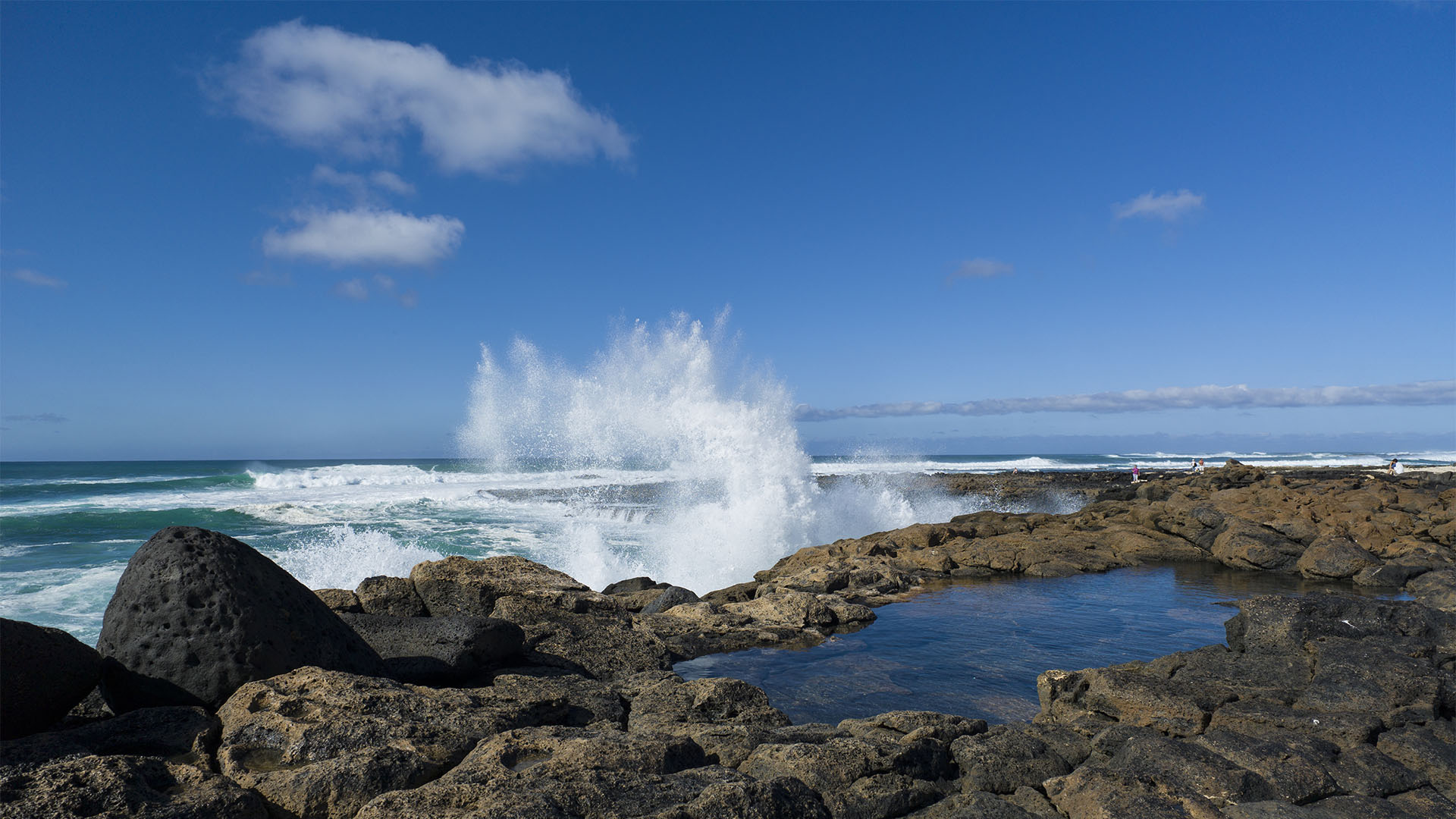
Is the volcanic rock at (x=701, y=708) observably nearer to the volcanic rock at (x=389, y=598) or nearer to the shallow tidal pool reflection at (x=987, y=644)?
the shallow tidal pool reflection at (x=987, y=644)

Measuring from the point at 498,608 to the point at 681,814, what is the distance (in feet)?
19.1

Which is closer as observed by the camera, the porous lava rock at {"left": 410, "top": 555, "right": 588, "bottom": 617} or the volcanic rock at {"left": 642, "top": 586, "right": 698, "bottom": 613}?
the porous lava rock at {"left": 410, "top": 555, "right": 588, "bottom": 617}

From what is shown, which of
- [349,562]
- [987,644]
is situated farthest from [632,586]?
[987,644]

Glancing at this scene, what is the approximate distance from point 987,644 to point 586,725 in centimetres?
→ 552

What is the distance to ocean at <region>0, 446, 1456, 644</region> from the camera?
48.5 feet

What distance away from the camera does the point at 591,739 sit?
4445 millimetres

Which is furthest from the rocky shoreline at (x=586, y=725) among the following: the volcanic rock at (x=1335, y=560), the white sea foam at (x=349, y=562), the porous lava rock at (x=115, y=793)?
the volcanic rock at (x=1335, y=560)

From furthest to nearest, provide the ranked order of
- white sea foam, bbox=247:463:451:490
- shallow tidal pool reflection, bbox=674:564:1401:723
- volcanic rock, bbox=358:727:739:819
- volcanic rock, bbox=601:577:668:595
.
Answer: white sea foam, bbox=247:463:451:490 < volcanic rock, bbox=601:577:668:595 < shallow tidal pool reflection, bbox=674:564:1401:723 < volcanic rock, bbox=358:727:739:819

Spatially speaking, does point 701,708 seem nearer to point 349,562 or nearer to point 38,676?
point 38,676

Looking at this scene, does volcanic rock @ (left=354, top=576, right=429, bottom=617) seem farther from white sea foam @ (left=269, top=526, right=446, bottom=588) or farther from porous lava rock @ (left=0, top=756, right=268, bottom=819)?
white sea foam @ (left=269, top=526, right=446, bottom=588)

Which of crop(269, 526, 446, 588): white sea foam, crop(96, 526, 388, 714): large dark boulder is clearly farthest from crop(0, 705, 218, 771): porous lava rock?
crop(269, 526, 446, 588): white sea foam

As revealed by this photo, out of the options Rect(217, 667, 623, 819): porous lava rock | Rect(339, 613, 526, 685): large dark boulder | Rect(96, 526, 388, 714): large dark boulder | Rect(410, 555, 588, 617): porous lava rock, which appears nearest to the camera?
Rect(217, 667, 623, 819): porous lava rock

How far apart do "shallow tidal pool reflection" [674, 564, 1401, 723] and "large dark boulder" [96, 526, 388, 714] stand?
13.5ft

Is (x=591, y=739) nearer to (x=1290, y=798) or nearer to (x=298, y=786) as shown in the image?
(x=298, y=786)
